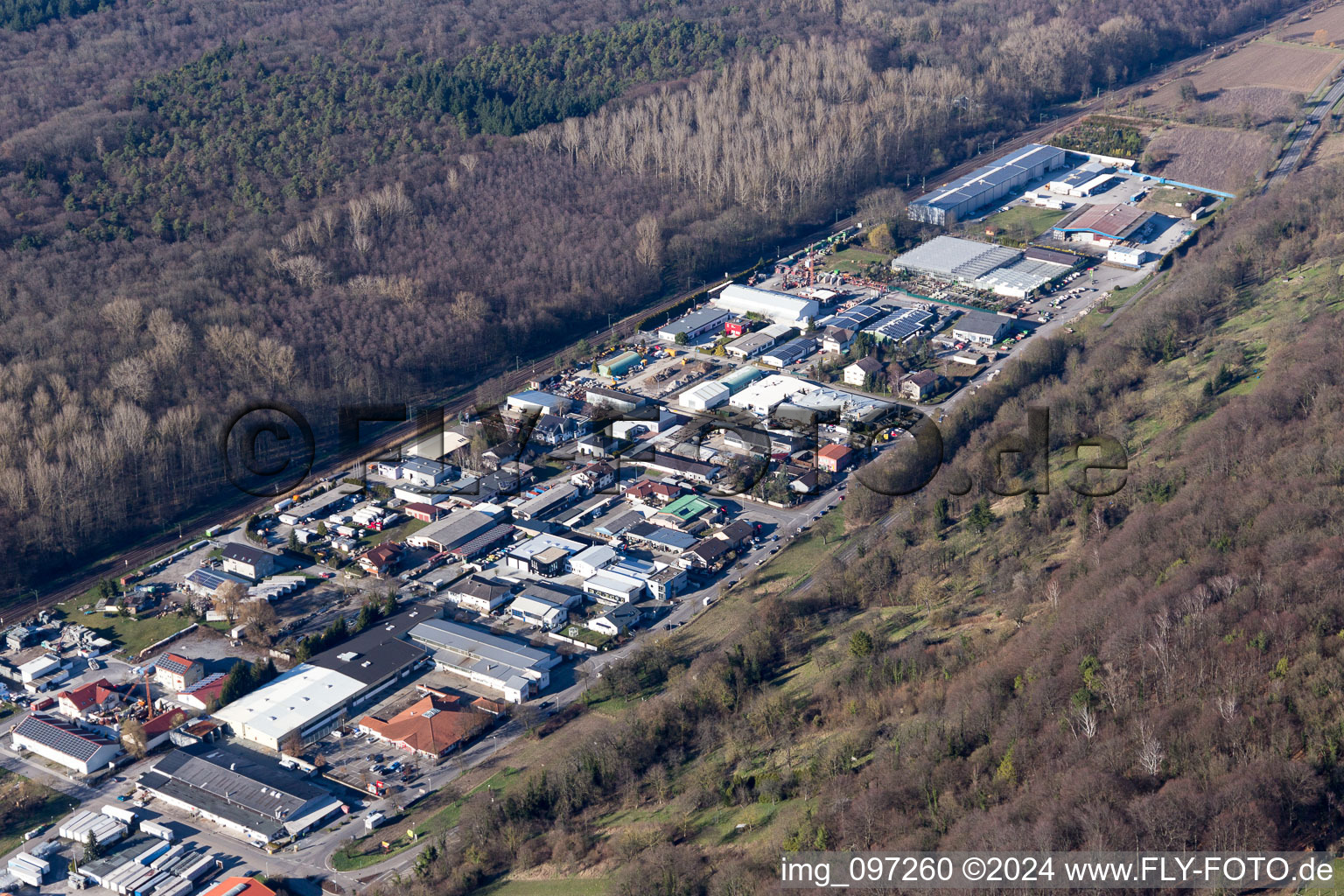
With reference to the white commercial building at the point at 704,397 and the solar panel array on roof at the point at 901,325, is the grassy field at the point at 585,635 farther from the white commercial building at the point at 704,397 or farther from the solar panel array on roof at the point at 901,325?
the solar panel array on roof at the point at 901,325

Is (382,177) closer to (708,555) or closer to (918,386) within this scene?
(918,386)

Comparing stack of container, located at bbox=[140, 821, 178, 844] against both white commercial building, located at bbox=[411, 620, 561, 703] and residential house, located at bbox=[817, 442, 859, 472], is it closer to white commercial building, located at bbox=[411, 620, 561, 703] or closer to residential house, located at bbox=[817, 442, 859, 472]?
white commercial building, located at bbox=[411, 620, 561, 703]

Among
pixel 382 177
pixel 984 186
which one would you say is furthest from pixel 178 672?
pixel 984 186

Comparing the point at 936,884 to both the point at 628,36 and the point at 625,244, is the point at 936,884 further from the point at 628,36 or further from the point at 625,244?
the point at 628,36

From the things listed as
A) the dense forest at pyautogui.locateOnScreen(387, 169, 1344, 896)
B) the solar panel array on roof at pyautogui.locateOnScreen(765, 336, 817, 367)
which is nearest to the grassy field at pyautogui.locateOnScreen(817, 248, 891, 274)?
the solar panel array on roof at pyautogui.locateOnScreen(765, 336, 817, 367)

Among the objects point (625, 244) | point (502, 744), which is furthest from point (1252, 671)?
point (625, 244)
